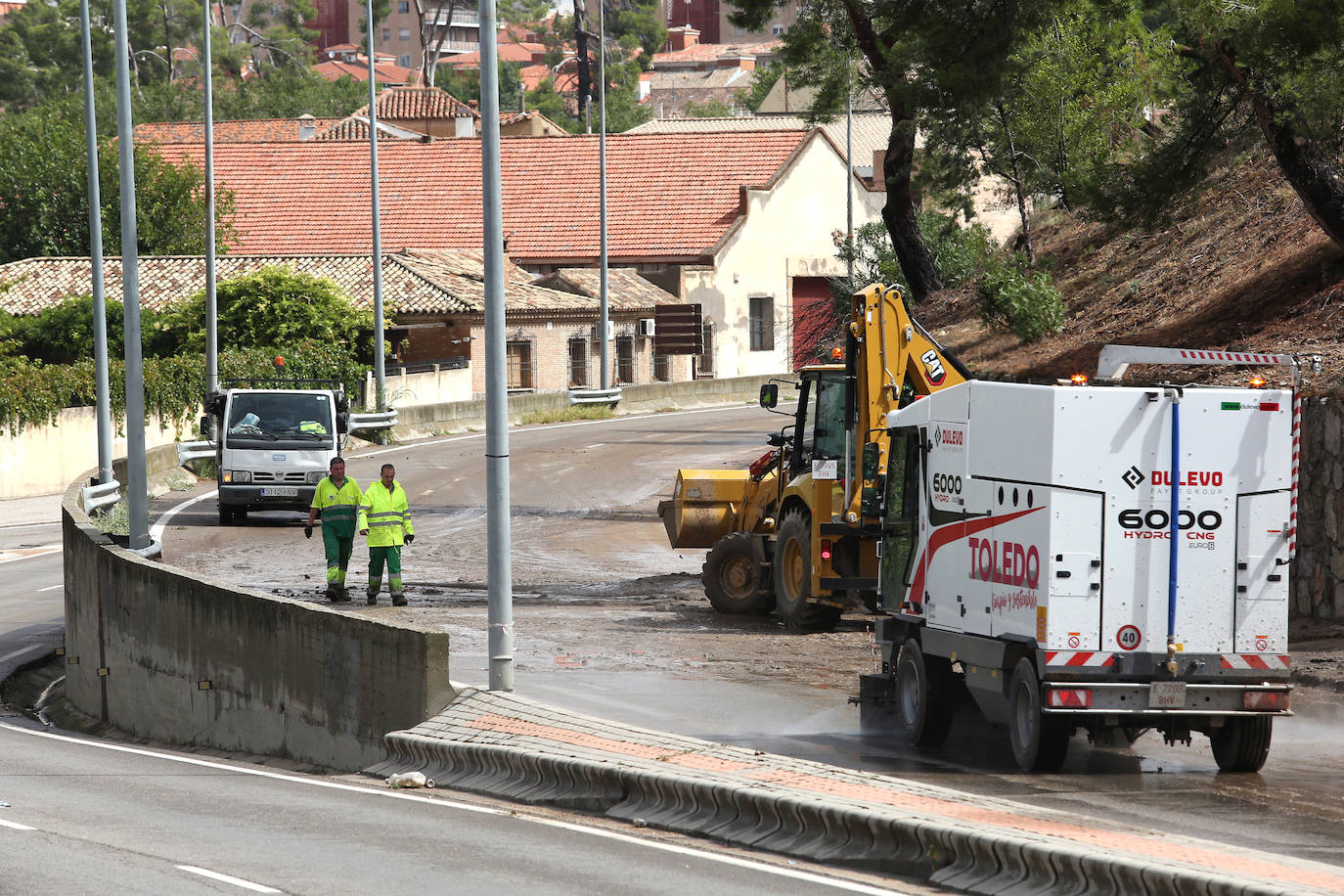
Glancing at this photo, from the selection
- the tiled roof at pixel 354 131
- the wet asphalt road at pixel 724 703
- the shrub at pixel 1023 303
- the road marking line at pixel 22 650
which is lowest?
the road marking line at pixel 22 650

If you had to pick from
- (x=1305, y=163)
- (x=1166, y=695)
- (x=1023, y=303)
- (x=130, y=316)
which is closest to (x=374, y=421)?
(x=130, y=316)

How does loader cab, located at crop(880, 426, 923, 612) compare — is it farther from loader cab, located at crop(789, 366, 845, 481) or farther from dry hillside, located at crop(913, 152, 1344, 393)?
dry hillside, located at crop(913, 152, 1344, 393)

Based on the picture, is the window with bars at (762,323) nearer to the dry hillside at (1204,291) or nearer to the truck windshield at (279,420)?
the dry hillside at (1204,291)

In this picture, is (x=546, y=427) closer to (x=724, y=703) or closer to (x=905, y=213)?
(x=905, y=213)

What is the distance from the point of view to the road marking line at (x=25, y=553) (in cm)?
3147

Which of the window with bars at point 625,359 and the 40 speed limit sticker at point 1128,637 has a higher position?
the window with bars at point 625,359

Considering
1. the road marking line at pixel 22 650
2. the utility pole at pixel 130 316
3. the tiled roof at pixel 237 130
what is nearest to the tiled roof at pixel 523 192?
the tiled roof at pixel 237 130

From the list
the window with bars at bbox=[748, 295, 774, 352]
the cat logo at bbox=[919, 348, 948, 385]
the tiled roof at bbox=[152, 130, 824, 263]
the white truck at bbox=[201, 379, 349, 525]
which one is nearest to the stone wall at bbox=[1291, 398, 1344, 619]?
the cat logo at bbox=[919, 348, 948, 385]

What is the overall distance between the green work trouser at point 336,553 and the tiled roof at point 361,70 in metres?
151

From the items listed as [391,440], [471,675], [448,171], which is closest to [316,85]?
[448,171]

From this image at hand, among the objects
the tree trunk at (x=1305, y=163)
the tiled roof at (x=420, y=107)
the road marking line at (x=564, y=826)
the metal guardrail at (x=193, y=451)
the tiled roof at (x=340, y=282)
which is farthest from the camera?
the tiled roof at (x=420, y=107)

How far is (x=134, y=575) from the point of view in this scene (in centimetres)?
2052

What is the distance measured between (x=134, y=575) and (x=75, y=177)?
49.6 meters

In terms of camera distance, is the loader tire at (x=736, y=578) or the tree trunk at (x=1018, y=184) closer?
the loader tire at (x=736, y=578)
